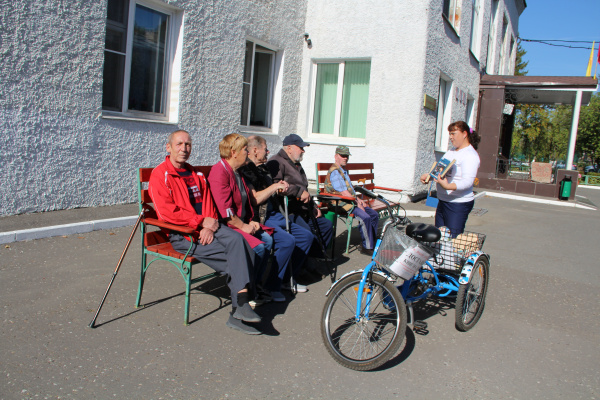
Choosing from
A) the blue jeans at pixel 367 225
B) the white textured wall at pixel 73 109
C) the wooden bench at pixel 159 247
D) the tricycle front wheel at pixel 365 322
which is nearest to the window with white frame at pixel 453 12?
the white textured wall at pixel 73 109

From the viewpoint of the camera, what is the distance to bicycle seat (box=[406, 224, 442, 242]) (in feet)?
11.5

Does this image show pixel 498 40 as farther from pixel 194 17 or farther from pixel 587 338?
pixel 587 338

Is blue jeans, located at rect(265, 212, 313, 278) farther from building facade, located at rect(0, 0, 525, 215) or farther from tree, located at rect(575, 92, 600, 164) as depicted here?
tree, located at rect(575, 92, 600, 164)

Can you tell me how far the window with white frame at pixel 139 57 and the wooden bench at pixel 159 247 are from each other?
3.74 metres

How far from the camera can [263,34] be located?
10.1 m

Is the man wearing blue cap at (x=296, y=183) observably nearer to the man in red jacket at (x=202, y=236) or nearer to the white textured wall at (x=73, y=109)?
the man in red jacket at (x=202, y=236)

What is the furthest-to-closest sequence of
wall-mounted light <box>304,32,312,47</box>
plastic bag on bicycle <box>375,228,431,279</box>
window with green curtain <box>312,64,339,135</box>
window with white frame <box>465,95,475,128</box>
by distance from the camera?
window with white frame <box>465,95,475,128</box> → window with green curtain <box>312,64,339,135</box> → wall-mounted light <box>304,32,312,47</box> → plastic bag on bicycle <box>375,228,431,279</box>

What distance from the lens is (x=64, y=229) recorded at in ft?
18.6

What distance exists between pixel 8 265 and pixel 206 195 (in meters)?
2.00

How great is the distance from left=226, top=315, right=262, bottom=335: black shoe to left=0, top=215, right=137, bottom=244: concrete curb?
285 cm

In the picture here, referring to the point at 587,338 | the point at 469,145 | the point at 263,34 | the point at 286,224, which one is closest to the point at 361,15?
the point at 263,34

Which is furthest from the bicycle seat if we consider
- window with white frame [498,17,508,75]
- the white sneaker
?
window with white frame [498,17,508,75]

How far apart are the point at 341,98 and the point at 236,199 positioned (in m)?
8.16

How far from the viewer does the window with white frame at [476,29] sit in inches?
632
